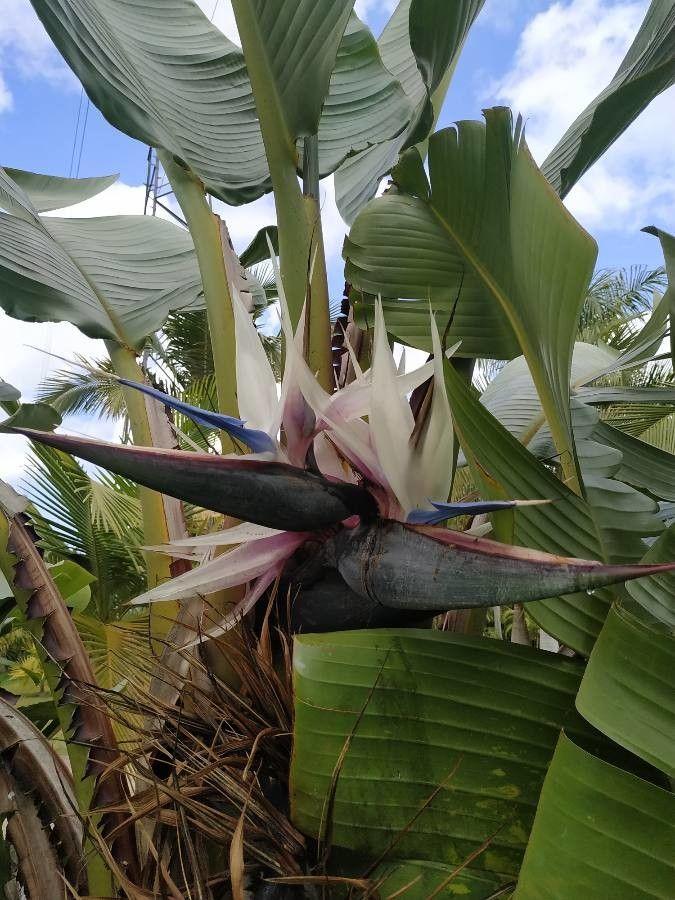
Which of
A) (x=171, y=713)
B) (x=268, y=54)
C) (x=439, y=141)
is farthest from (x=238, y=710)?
(x=268, y=54)

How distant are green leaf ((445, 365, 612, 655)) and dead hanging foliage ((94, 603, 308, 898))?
15cm

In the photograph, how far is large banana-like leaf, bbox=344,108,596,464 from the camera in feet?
1.33

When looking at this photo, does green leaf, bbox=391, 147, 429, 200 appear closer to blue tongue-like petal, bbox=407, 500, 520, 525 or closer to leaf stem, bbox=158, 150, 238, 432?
leaf stem, bbox=158, 150, 238, 432

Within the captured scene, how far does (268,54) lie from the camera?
62 centimetres

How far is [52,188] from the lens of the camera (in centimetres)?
109

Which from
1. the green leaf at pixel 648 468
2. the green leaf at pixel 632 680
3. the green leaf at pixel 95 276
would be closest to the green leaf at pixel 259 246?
the green leaf at pixel 95 276

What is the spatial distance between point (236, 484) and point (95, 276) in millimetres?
653

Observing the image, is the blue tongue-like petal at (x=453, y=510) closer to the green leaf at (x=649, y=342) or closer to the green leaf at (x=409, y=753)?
the green leaf at (x=409, y=753)

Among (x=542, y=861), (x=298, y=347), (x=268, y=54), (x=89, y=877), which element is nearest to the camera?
(x=542, y=861)

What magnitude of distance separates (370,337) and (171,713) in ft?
1.21

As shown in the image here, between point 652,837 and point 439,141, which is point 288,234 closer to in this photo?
point 439,141

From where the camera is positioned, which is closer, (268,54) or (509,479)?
(509,479)

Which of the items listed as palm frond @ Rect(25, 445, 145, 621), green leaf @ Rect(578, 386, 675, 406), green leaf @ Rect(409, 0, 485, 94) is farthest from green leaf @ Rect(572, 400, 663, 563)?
palm frond @ Rect(25, 445, 145, 621)

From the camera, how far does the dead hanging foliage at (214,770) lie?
0.37 m
